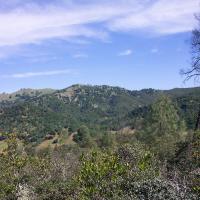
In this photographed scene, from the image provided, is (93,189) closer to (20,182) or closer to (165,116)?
(20,182)

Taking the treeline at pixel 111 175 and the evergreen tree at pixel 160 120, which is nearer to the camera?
the treeline at pixel 111 175

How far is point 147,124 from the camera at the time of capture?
8125 centimetres

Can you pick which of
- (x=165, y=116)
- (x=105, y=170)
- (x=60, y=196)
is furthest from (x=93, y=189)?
(x=165, y=116)

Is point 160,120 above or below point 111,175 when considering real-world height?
above

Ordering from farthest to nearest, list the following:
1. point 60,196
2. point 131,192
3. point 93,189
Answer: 1. point 60,196
2. point 93,189
3. point 131,192

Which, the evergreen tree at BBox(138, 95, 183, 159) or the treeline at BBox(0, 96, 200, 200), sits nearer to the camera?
the treeline at BBox(0, 96, 200, 200)

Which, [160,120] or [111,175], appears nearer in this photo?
[111,175]

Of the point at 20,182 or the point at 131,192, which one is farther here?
the point at 20,182

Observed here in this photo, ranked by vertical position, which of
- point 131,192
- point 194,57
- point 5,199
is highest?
point 194,57

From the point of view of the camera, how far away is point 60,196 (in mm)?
30703

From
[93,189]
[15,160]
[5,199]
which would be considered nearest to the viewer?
[93,189]

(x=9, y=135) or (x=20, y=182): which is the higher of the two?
(x=9, y=135)

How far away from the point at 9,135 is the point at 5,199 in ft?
35.3

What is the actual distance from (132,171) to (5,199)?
14.1m
